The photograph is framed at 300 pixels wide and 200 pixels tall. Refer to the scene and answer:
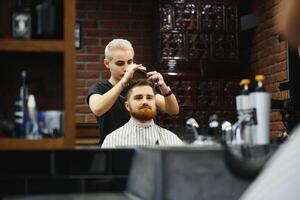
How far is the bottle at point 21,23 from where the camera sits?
66.2 inches

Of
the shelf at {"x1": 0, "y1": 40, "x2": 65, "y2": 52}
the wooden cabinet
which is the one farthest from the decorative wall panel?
the shelf at {"x1": 0, "y1": 40, "x2": 65, "y2": 52}

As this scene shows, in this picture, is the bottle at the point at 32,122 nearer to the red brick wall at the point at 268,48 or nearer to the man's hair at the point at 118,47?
the man's hair at the point at 118,47

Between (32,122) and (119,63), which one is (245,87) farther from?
(32,122)

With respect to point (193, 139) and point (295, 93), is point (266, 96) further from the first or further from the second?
point (295, 93)

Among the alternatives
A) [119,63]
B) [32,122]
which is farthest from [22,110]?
[119,63]

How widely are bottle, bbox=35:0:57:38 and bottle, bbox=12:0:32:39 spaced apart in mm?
31

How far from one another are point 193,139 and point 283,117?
0.48 m

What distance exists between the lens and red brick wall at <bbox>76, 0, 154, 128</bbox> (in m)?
3.69

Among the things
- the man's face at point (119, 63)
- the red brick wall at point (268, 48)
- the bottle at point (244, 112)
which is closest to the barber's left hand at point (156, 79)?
the man's face at point (119, 63)

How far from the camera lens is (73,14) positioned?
1696mm

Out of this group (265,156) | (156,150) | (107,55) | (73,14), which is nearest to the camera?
(156,150)

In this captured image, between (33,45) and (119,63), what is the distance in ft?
1.98

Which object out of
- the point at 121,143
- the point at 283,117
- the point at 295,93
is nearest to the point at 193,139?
the point at 121,143

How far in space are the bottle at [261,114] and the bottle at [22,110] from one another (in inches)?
32.2
